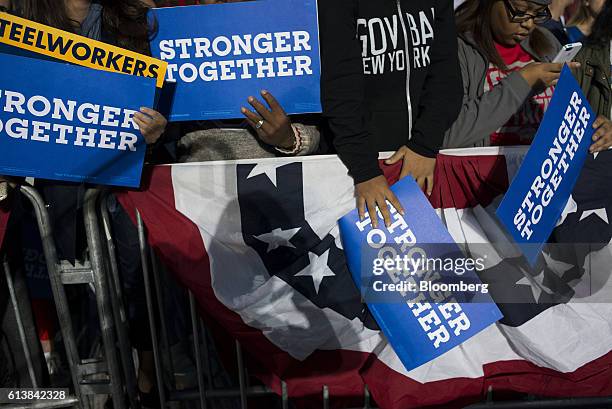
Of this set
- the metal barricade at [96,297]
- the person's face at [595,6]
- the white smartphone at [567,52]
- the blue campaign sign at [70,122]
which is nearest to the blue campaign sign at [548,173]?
the white smartphone at [567,52]

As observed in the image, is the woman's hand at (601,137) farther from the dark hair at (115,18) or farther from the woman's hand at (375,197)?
the dark hair at (115,18)

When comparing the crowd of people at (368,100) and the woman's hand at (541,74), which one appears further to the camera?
the woman's hand at (541,74)

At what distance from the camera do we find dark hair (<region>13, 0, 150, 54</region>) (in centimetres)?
328

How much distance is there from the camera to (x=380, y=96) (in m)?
3.27

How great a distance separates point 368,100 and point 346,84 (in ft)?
0.64

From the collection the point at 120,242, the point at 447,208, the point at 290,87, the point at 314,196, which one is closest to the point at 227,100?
the point at 290,87

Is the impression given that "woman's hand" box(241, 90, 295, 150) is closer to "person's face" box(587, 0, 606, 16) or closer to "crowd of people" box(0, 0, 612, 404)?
"crowd of people" box(0, 0, 612, 404)

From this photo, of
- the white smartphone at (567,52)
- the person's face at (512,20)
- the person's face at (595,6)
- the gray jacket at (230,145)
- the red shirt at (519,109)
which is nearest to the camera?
the white smartphone at (567,52)

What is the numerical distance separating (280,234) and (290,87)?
63cm

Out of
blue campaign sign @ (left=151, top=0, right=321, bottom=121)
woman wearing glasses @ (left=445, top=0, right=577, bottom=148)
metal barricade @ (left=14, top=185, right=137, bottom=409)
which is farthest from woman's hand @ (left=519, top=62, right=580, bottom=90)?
metal barricade @ (left=14, top=185, right=137, bottom=409)

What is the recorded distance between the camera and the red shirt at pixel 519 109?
367cm

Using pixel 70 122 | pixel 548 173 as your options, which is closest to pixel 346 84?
pixel 548 173

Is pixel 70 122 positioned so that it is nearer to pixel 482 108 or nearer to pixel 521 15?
pixel 482 108

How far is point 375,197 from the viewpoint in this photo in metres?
3.15
